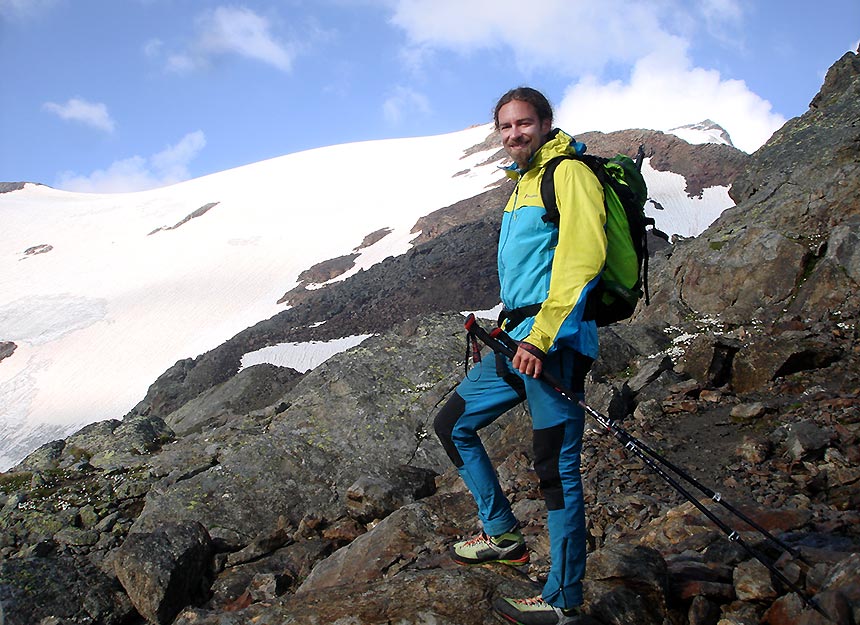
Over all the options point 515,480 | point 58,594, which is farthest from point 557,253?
point 58,594

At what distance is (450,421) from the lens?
398 centimetres

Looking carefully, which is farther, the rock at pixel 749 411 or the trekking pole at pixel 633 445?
the rock at pixel 749 411

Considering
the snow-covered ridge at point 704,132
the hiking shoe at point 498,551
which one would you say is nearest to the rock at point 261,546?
the hiking shoe at point 498,551

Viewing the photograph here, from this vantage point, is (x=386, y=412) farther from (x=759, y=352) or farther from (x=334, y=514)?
(x=759, y=352)

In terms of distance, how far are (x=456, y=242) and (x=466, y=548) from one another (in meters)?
40.9

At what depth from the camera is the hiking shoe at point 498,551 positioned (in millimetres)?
3986

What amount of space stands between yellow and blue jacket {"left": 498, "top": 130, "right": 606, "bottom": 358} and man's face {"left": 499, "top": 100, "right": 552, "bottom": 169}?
0.09 metres

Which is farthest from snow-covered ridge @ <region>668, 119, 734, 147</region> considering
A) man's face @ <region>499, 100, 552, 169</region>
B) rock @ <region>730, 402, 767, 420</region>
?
man's face @ <region>499, 100, 552, 169</region>

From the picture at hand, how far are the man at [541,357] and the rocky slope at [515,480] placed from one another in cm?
28

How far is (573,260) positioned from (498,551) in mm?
1919

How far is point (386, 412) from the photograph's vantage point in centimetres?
992

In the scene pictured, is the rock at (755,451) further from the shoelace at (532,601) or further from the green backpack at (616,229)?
the shoelace at (532,601)

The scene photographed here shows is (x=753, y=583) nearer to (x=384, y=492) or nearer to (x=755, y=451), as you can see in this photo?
(x=755, y=451)

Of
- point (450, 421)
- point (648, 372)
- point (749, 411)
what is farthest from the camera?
point (648, 372)
